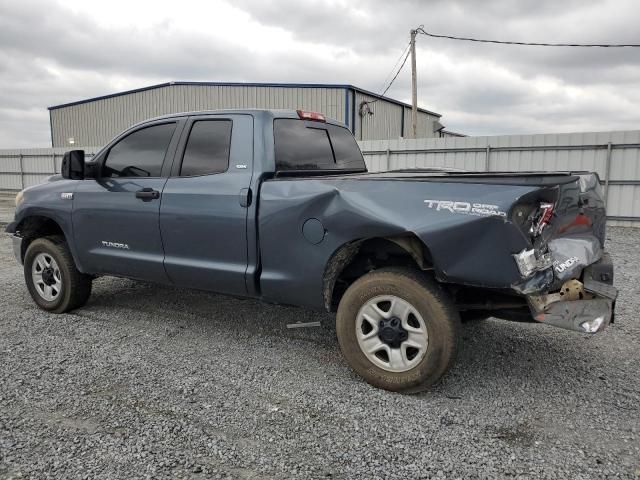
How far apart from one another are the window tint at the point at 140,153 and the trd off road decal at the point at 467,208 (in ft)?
8.09

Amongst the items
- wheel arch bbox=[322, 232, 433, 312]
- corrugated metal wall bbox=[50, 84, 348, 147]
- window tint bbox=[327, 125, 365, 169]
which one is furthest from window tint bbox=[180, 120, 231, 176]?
corrugated metal wall bbox=[50, 84, 348, 147]

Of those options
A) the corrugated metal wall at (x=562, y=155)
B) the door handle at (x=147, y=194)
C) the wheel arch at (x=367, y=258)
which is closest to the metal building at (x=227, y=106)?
the corrugated metal wall at (x=562, y=155)

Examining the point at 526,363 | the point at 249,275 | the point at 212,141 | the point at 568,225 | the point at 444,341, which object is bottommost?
the point at 526,363

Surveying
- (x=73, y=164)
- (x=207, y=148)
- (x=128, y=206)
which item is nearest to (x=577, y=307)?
(x=207, y=148)

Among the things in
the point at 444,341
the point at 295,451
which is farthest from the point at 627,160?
the point at 295,451

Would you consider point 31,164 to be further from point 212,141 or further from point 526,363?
point 526,363

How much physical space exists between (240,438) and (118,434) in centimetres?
66

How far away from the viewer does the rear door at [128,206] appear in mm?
4238

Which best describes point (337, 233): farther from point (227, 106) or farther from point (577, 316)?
point (227, 106)

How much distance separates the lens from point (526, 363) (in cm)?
379

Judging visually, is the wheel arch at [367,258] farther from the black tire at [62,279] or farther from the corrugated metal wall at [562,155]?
the corrugated metal wall at [562,155]

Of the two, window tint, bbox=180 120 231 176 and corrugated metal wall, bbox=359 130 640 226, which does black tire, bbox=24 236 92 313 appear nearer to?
window tint, bbox=180 120 231 176

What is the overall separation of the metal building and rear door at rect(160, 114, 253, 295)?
64.6ft

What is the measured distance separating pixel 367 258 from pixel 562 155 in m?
11.2
